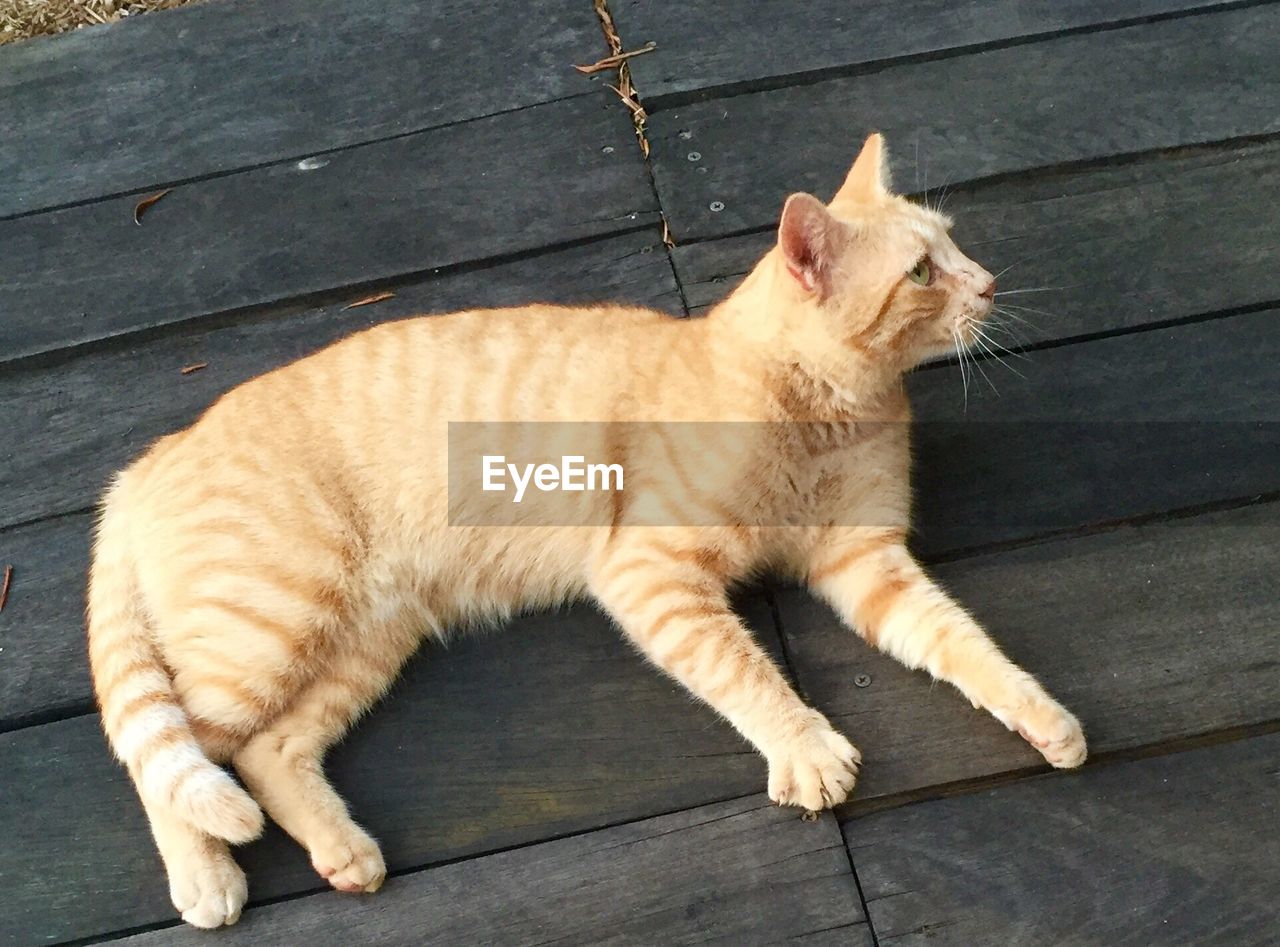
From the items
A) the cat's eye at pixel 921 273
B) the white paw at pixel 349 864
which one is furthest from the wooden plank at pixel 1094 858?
the cat's eye at pixel 921 273

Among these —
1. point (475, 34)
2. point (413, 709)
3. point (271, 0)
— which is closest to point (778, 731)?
point (413, 709)

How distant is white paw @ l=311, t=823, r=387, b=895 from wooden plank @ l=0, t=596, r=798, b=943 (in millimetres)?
47

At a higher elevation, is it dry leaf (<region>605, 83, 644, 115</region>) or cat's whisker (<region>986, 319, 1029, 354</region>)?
dry leaf (<region>605, 83, 644, 115</region>)

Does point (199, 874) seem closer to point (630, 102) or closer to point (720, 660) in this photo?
point (720, 660)

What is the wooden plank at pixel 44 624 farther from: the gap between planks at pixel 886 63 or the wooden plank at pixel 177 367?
the gap between planks at pixel 886 63

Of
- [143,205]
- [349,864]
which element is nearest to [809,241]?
[349,864]

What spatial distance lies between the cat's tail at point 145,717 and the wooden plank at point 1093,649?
94 cm

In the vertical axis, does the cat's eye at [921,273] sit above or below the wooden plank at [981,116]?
below

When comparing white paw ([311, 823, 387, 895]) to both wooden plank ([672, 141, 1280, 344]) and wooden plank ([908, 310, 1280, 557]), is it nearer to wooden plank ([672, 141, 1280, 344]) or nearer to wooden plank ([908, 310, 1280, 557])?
wooden plank ([908, 310, 1280, 557])

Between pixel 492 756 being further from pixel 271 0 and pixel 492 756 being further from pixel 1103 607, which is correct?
pixel 271 0

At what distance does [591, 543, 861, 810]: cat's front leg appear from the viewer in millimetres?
1620

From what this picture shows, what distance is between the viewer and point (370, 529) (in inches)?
74.4

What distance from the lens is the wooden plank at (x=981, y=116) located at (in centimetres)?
247

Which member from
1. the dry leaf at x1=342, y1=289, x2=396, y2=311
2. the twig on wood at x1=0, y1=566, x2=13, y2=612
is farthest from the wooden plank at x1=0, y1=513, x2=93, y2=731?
the dry leaf at x1=342, y1=289, x2=396, y2=311
